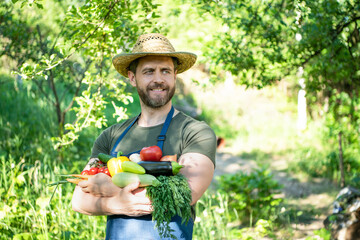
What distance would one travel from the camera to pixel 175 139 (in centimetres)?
215

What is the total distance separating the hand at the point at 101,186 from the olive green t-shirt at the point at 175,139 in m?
0.38

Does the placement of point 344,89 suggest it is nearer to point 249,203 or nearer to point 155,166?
point 249,203

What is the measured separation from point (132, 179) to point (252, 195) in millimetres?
3845

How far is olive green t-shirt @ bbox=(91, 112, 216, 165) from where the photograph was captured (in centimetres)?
205

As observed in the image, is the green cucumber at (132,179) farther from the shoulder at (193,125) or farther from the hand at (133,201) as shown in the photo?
the shoulder at (193,125)

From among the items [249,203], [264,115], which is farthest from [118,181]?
[264,115]

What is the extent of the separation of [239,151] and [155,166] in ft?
25.3

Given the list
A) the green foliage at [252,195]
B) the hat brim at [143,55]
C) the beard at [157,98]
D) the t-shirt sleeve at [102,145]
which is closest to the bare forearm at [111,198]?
the t-shirt sleeve at [102,145]

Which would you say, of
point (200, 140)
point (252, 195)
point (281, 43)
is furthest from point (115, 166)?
point (252, 195)

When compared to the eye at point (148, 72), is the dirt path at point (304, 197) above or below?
below

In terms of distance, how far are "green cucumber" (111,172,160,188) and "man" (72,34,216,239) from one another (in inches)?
1.1

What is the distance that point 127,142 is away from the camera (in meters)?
2.30

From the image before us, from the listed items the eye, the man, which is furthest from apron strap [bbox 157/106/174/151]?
the eye

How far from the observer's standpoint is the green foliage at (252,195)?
5102mm
